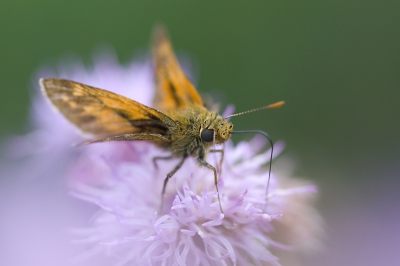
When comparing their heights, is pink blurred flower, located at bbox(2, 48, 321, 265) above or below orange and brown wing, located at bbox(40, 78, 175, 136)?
below

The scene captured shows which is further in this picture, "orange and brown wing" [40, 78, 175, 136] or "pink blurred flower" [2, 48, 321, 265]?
"orange and brown wing" [40, 78, 175, 136]

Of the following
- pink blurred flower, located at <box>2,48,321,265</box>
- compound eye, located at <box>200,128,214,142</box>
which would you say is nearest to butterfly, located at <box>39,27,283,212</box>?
compound eye, located at <box>200,128,214,142</box>

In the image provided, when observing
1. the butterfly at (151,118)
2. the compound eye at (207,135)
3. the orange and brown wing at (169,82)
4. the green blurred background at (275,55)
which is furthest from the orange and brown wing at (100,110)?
the green blurred background at (275,55)

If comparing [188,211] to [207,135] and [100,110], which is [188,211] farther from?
[100,110]

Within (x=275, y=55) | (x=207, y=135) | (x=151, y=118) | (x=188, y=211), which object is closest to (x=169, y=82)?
(x=151, y=118)

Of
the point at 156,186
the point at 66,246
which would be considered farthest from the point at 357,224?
the point at 66,246

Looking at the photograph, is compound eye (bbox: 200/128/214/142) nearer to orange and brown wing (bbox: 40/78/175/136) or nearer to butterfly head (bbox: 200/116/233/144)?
butterfly head (bbox: 200/116/233/144)

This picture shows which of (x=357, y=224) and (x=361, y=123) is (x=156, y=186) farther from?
(x=361, y=123)
